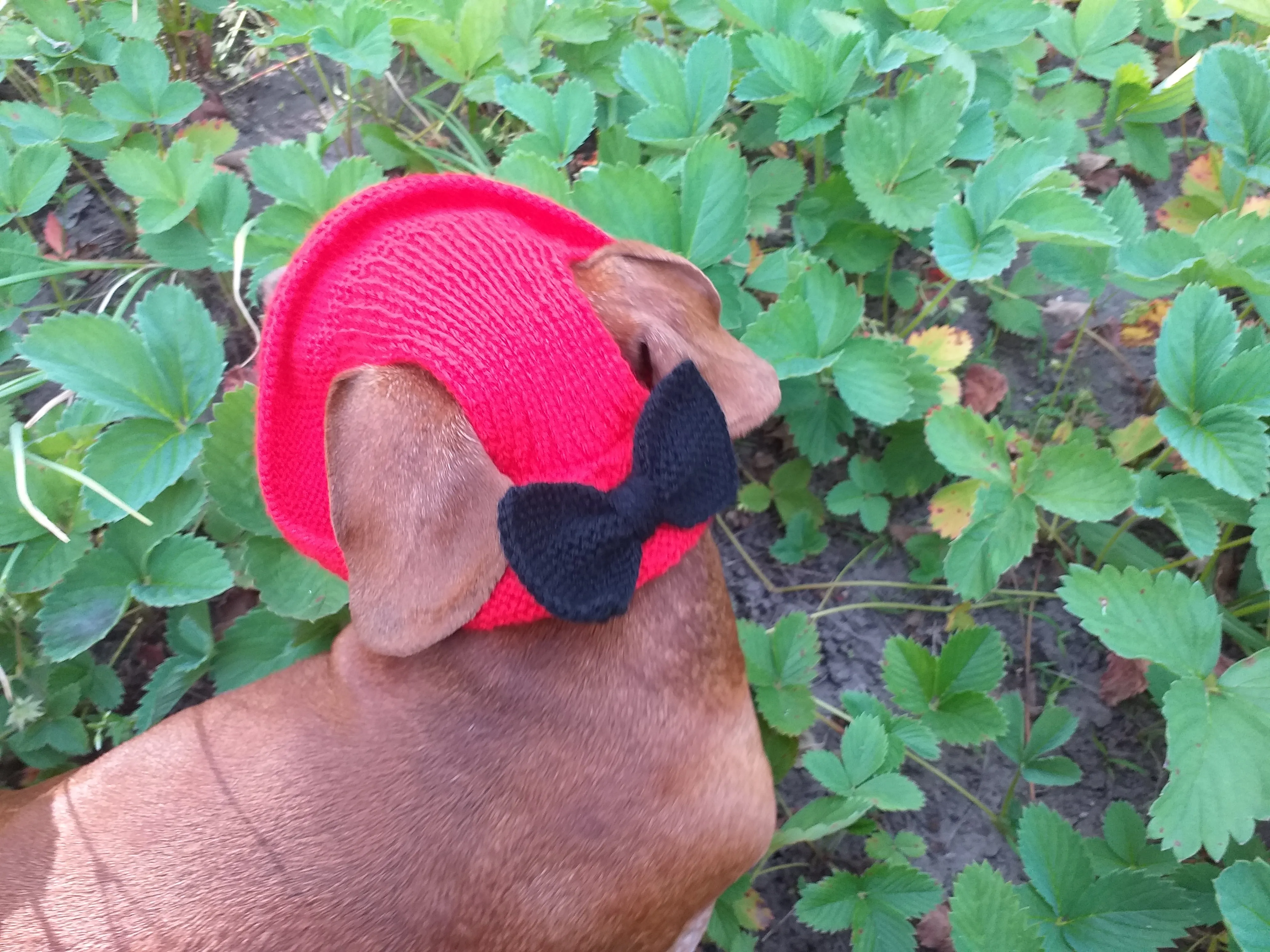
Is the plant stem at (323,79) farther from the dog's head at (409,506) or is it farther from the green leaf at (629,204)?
the dog's head at (409,506)

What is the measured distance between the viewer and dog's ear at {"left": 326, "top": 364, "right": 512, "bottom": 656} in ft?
3.30

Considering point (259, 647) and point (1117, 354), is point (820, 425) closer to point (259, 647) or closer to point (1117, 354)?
point (1117, 354)

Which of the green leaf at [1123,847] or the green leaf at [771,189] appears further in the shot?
the green leaf at [771,189]

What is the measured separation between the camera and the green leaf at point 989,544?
1.69 m

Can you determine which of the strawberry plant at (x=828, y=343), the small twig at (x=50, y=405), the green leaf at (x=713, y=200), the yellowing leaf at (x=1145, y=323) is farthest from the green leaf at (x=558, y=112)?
the yellowing leaf at (x=1145, y=323)

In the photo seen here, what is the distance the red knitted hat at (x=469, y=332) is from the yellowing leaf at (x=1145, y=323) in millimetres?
1787

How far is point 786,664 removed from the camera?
1.80 m

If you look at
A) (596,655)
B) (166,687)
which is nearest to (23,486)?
(166,687)

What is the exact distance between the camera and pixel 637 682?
1.19 metres

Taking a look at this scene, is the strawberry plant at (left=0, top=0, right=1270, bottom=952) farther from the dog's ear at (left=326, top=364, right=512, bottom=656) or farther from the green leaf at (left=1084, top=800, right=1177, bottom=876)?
the dog's ear at (left=326, top=364, right=512, bottom=656)

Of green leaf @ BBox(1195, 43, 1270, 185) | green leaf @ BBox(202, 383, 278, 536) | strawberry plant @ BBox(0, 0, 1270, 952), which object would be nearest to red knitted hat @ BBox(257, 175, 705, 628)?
green leaf @ BBox(202, 383, 278, 536)

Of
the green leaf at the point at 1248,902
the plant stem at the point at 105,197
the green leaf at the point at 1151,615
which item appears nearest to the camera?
the green leaf at the point at 1248,902

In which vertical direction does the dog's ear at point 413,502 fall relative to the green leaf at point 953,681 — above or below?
above

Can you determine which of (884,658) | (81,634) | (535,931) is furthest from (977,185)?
(81,634)
